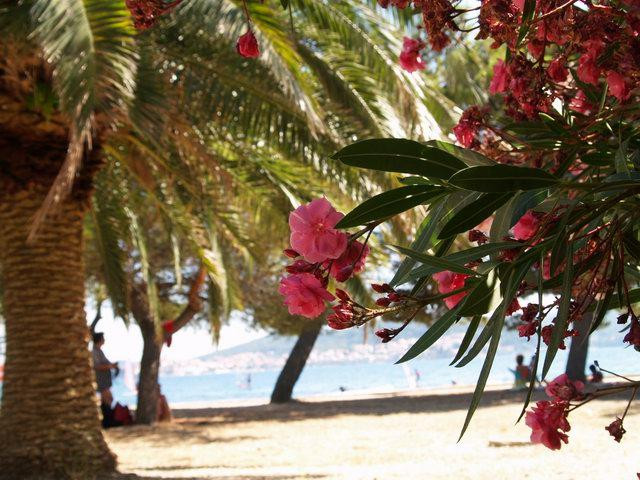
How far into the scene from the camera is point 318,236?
1690 mm

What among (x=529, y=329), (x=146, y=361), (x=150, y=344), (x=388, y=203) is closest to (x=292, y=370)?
(x=150, y=344)

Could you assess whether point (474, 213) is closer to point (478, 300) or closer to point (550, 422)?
point (478, 300)

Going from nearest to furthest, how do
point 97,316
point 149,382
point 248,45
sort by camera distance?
point 248,45, point 149,382, point 97,316

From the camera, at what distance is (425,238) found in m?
1.80

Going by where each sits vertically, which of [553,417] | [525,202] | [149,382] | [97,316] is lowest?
[149,382]

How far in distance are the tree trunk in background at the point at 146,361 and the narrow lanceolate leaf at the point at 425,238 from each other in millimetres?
11767

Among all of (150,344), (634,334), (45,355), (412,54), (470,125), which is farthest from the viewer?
(150,344)

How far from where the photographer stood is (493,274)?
5.67 feet

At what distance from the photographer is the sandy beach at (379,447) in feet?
24.1

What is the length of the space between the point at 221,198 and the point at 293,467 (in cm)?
289

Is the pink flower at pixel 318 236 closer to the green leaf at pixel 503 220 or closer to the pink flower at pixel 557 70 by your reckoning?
the green leaf at pixel 503 220

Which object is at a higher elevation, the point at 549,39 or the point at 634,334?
the point at 549,39

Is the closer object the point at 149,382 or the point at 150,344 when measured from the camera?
the point at 149,382

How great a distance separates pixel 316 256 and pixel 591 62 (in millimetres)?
754
